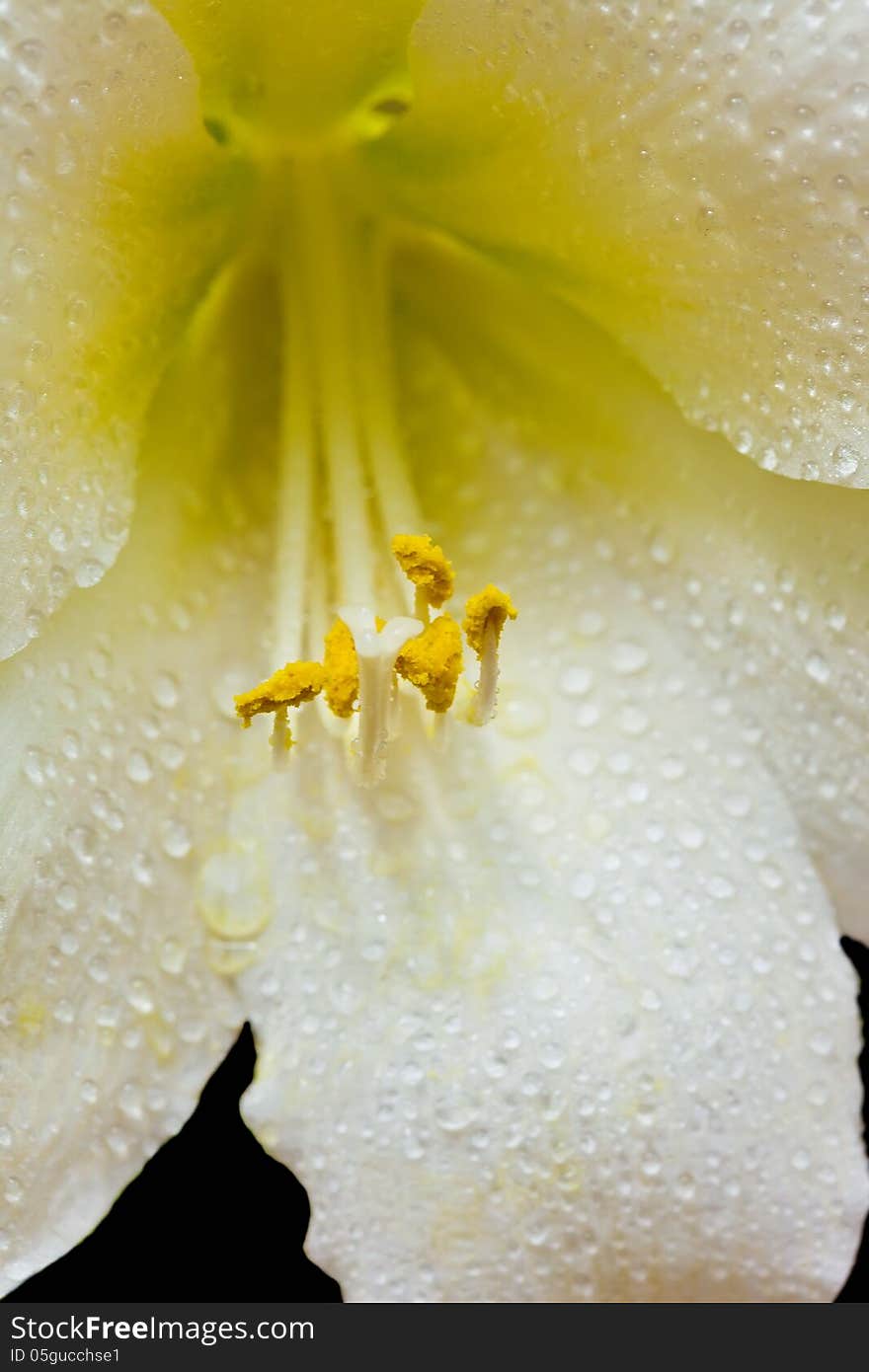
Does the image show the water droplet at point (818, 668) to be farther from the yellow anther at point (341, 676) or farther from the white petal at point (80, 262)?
the white petal at point (80, 262)

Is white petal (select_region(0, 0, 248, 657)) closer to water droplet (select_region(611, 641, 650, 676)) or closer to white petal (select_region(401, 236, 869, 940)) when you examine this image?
white petal (select_region(401, 236, 869, 940))

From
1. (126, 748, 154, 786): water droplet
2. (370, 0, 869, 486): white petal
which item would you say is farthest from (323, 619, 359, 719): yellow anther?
(370, 0, 869, 486): white petal

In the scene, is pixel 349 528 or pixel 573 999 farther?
pixel 349 528

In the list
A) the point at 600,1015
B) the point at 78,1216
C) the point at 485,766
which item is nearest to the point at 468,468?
the point at 485,766

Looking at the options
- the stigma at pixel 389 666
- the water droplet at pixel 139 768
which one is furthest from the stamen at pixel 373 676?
the water droplet at pixel 139 768

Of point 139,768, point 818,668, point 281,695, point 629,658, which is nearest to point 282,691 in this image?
point 281,695

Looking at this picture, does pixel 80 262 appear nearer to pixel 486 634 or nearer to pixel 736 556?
pixel 486 634

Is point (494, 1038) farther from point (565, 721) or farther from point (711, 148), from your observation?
point (711, 148)
